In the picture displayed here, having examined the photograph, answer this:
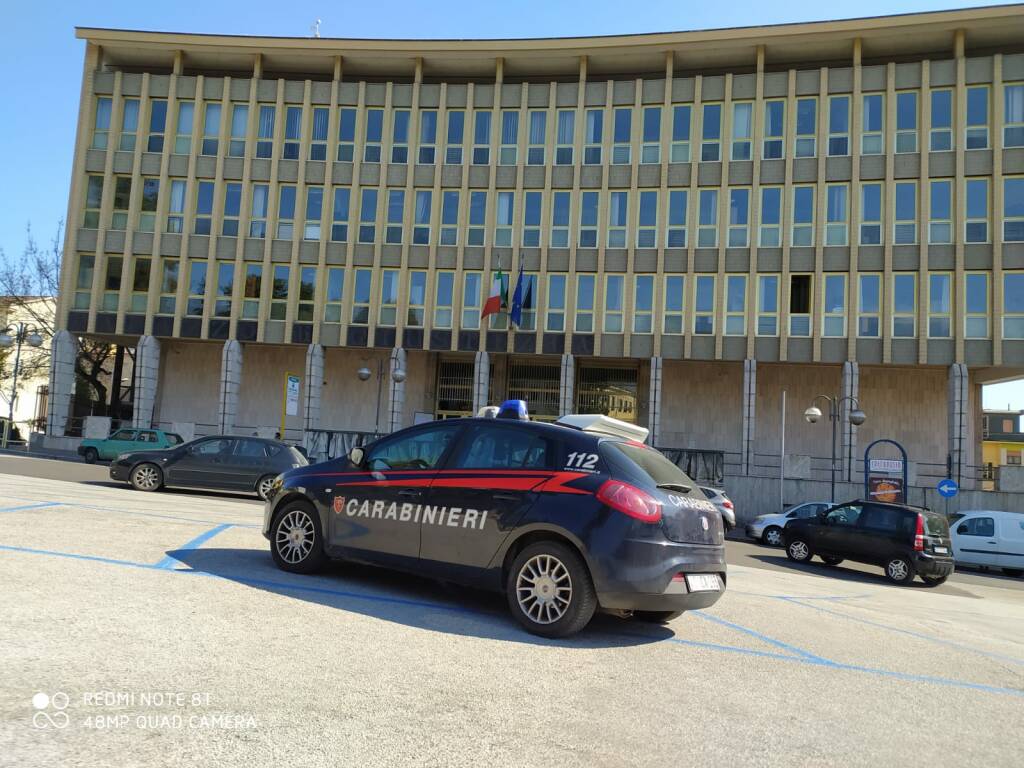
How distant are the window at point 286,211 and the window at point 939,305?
80.9 feet

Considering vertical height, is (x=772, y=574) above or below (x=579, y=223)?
below

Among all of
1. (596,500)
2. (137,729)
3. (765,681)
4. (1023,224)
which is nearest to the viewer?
(137,729)

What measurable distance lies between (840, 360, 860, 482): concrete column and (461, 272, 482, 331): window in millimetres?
13901

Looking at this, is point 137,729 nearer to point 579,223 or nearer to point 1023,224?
point 579,223

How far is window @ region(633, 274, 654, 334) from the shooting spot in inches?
1169

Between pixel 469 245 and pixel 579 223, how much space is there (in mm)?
4501

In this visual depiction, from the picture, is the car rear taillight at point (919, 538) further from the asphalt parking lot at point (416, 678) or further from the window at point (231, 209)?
the window at point (231, 209)

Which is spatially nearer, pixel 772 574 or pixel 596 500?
pixel 596 500

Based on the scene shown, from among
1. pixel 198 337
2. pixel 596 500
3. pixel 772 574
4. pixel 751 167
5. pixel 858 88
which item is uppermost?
pixel 858 88

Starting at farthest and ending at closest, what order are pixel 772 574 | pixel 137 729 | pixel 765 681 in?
1. pixel 772 574
2. pixel 765 681
3. pixel 137 729

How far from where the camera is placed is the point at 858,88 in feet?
94.0

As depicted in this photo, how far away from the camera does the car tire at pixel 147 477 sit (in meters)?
15.6

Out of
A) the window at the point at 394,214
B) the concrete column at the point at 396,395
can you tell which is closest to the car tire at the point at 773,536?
the concrete column at the point at 396,395

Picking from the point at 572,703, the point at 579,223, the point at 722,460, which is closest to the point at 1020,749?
the point at 572,703
